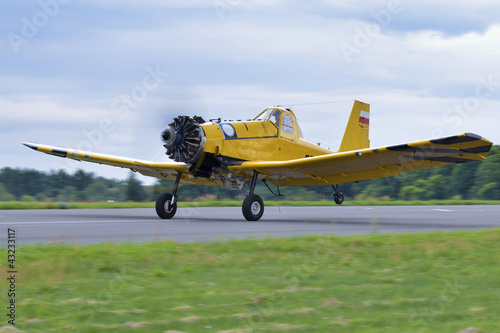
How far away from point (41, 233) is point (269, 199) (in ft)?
78.4

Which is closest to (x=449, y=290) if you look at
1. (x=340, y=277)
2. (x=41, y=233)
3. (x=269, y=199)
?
(x=340, y=277)

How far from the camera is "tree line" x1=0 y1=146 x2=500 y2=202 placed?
3373 cm

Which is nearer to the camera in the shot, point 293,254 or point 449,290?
point 449,290

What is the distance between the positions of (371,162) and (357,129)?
6203 millimetres

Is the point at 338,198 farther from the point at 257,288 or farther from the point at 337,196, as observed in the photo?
the point at 257,288

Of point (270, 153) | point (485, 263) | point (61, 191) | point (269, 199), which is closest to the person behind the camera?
point (485, 263)

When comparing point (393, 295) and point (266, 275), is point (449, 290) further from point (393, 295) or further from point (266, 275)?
point (266, 275)

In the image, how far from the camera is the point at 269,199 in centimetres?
3553

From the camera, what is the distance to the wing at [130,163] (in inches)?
798

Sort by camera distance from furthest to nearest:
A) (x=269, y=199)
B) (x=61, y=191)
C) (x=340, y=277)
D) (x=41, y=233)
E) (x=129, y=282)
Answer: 1. (x=61, y=191)
2. (x=269, y=199)
3. (x=41, y=233)
4. (x=340, y=277)
5. (x=129, y=282)

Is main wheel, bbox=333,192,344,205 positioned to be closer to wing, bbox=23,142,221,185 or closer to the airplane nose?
wing, bbox=23,142,221,185

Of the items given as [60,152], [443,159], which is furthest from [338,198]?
[60,152]

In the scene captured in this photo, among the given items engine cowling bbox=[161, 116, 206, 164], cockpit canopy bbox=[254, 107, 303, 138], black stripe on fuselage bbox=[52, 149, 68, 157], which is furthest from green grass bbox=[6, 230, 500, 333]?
black stripe on fuselage bbox=[52, 149, 68, 157]

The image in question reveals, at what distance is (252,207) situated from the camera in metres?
17.8
